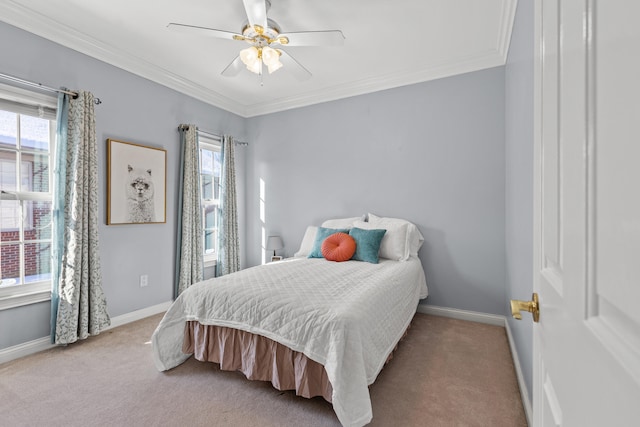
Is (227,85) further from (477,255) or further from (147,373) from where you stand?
(477,255)

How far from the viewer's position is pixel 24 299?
92.2 inches

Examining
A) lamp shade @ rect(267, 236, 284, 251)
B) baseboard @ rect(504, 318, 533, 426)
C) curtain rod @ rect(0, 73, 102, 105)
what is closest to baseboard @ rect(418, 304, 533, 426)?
baseboard @ rect(504, 318, 533, 426)

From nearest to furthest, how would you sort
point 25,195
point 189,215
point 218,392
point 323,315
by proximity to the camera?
point 323,315 < point 218,392 < point 25,195 < point 189,215

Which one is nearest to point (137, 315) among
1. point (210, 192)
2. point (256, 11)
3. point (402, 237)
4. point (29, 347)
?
point (29, 347)

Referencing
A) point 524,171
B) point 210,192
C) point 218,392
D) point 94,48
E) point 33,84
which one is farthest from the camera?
point 210,192

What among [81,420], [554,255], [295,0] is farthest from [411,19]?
[81,420]

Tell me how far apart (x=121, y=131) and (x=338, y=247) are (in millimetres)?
2406

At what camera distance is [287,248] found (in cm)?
415

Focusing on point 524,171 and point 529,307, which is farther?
point 524,171

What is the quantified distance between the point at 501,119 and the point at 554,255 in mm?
2802

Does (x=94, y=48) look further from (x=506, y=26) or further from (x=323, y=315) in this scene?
(x=506, y=26)

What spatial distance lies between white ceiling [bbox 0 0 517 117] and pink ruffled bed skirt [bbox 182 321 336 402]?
92.3 inches

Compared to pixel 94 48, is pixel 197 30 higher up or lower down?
lower down

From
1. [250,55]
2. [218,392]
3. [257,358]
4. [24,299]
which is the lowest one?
[218,392]
